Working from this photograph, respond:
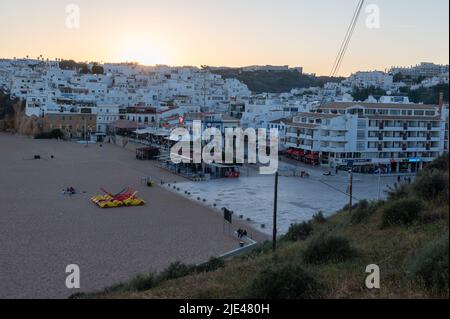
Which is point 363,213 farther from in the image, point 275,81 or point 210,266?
point 275,81

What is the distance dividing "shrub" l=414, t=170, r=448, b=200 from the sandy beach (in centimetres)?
538

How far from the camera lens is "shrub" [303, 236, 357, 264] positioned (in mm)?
8102

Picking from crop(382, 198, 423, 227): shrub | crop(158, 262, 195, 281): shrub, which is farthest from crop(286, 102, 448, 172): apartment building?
crop(158, 262, 195, 281): shrub

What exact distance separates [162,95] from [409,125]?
38.5 meters

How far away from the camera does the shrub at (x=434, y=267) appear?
18.1 feet

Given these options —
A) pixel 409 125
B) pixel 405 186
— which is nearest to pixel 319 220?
pixel 405 186

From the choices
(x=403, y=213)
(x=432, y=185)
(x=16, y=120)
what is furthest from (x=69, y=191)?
(x=16, y=120)

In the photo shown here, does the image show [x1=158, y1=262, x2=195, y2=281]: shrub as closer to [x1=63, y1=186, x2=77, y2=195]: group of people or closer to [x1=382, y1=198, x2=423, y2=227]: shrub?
[x1=382, y1=198, x2=423, y2=227]: shrub

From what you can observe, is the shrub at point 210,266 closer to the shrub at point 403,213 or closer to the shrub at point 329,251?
the shrub at point 329,251

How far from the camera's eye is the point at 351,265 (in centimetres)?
758

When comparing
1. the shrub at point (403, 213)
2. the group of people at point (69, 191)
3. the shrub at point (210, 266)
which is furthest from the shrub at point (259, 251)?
the group of people at point (69, 191)
